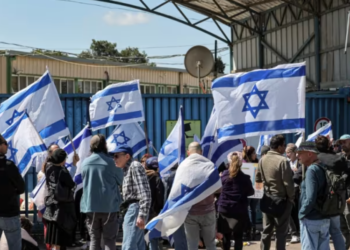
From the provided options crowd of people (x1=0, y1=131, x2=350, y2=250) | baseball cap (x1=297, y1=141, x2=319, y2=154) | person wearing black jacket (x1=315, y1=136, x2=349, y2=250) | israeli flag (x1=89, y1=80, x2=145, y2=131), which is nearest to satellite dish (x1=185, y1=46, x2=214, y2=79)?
israeli flag (x1=89, y1=80, x2=145, y2=131)

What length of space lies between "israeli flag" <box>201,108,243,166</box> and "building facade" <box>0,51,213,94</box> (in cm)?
1742

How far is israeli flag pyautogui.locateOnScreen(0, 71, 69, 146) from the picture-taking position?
10.4m

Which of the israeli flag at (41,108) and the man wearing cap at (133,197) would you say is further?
the israeli flag at (41,108)

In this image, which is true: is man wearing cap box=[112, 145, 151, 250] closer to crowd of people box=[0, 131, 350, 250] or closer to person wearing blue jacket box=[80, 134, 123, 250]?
crowd of people box=[0, 131, 350, 250]

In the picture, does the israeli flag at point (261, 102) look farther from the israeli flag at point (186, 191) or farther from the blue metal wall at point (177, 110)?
the blue metal wall at point (177, 110)

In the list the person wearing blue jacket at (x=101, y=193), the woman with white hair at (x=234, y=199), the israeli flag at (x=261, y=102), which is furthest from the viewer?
the woman with white hair at (x=234, y=199)

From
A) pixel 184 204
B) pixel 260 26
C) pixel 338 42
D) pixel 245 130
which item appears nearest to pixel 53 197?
pixel 184 204

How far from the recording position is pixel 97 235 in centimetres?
855

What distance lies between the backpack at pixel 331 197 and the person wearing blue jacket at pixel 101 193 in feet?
8.89

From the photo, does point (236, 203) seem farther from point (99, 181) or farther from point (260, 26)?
point (260, 26)

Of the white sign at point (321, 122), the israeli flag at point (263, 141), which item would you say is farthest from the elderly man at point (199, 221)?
the white sign at point (321, 122)

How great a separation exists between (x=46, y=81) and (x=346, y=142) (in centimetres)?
495

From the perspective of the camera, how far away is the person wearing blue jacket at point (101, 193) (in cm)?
844

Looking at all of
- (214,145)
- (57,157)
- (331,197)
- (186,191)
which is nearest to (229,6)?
(214,145)
